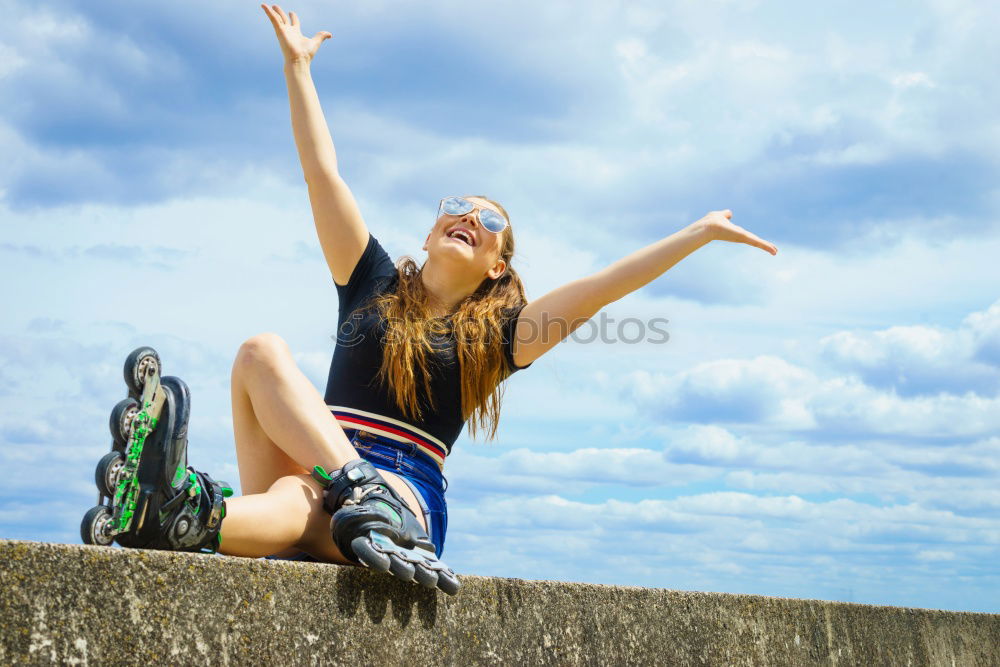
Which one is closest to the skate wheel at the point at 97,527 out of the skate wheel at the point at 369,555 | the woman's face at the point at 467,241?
the skate wheel at the point at 369,555

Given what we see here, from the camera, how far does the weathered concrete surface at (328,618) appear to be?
2.02 metres

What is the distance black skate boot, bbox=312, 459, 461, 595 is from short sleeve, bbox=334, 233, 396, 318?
3.97ft

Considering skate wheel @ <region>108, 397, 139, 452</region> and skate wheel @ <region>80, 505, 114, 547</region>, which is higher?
skate wheel @ <region>108, 397, 139, 452</region>

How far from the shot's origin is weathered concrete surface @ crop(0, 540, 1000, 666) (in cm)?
202

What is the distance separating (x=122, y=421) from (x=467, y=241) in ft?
6.88

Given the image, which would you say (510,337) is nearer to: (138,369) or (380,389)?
(380,389)

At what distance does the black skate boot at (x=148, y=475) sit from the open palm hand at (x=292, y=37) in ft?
6.80

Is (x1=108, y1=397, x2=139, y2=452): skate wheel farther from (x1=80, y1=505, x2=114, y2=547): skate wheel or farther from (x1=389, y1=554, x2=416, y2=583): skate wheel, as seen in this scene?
(x1=389, y1=554, x2=416, y2=583): skate wheel

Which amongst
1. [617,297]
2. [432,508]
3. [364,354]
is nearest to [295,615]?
[432,508]

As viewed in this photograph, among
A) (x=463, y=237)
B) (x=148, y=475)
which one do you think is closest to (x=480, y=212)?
(x=463, y=237)

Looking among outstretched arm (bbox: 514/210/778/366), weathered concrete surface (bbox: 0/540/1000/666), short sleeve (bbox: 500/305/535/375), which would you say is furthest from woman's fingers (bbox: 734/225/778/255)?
weathered concrete surface (bbox: 0/540/1000/666)

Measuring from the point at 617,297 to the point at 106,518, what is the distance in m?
2.14

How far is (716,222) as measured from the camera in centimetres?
383

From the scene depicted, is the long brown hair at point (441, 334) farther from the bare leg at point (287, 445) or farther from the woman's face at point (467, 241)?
the bare leg at point (287, 445)
